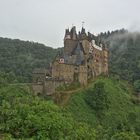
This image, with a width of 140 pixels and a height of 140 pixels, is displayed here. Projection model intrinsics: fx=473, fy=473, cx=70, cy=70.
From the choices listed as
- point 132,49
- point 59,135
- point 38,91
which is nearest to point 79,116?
point 38,91

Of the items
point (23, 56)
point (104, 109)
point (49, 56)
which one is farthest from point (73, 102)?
Answer: point (49, 56)

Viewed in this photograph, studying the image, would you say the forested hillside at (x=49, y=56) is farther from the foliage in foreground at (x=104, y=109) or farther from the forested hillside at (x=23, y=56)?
the foliage in foreground at (x=104, y=109)

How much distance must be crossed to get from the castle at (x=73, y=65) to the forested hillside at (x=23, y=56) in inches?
1067

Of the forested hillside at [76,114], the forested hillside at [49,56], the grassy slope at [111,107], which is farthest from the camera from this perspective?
the forested hillside at [49,56]

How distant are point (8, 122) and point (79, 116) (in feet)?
112

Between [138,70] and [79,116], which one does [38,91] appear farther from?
[138,70]

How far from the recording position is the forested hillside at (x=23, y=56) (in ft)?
447

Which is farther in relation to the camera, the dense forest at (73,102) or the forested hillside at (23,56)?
the forested hillside at (23,56)

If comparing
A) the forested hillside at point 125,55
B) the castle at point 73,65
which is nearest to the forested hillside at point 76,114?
the castle at point 73,65

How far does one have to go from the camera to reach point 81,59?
295 feet

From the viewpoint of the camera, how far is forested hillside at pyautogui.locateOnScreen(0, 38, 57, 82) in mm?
136375

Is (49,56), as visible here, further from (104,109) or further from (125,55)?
(104,109)

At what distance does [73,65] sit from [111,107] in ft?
35.5

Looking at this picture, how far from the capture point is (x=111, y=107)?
8912cm
